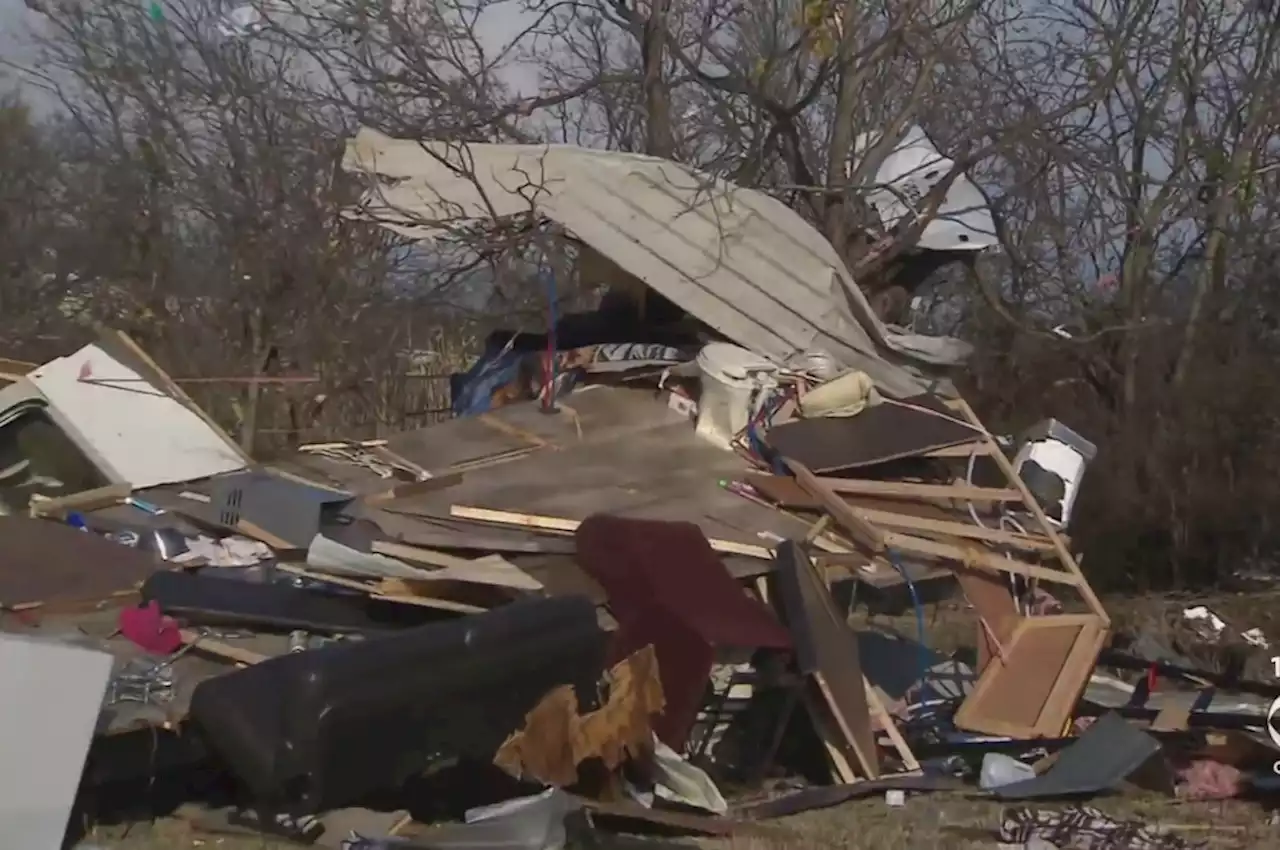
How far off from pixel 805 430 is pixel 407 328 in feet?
31.5

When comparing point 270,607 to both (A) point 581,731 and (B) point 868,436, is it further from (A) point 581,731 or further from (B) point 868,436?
(B) point 868,436

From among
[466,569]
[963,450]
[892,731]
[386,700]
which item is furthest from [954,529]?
[386,700]

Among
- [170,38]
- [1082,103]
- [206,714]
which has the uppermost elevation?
[170,38]

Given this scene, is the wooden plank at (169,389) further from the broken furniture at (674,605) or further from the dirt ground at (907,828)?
the dirt ground at (907,828)

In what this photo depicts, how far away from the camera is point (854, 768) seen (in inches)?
276

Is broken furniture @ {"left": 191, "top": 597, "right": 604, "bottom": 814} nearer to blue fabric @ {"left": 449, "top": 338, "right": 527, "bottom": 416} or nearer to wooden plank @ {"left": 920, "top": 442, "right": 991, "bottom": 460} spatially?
wooden plank @ {"left": 920, "top": 442, "right": 991, "bottom": 460}

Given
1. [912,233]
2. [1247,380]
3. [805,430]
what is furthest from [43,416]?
[1247,380]

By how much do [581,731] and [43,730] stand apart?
6.72ft

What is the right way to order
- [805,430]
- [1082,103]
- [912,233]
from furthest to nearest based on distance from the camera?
1. [1082,103]
2. [912,233]
3. [805,430]

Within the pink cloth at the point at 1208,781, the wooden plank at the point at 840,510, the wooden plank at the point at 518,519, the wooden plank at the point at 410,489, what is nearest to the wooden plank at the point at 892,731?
the wooden plank at the point at 840,510

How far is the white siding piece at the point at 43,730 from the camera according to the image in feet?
17.0

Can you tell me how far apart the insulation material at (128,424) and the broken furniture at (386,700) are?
310 cm

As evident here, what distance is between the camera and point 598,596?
707cm

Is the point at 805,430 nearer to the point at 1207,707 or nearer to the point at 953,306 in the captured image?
the point at 1207,707
